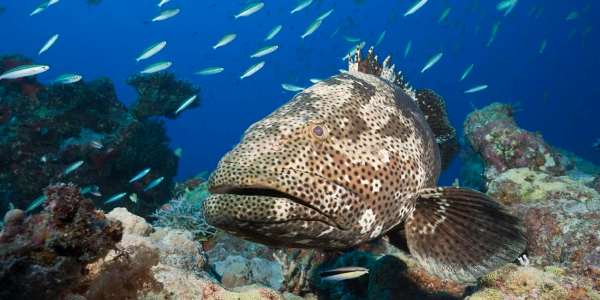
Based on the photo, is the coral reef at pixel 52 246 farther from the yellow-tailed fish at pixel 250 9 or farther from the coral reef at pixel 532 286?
the yellow-tailed fish at pixel 250 9

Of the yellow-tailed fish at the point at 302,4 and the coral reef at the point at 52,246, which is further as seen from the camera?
the yellow-tailed fish at the point at 302,4

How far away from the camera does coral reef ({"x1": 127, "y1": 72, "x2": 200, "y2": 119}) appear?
14.2m

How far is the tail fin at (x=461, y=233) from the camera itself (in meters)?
3.26

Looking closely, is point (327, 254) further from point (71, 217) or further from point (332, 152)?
point (71, 217)

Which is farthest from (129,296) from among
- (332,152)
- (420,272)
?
(420,272)

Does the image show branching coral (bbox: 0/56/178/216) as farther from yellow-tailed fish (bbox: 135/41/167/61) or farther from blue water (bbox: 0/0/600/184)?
blue water (bbox: 0/0/600/184)

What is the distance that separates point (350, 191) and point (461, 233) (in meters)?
1.21

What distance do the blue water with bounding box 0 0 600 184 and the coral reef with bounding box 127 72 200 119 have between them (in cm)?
10538

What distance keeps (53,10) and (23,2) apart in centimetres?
895

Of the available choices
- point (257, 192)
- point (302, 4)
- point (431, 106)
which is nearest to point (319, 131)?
point (257, 192)

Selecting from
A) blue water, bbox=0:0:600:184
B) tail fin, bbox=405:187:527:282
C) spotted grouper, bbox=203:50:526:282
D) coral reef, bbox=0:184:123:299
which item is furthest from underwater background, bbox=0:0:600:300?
blue water, bbox=0:0:600:184

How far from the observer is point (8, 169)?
36.8 ft

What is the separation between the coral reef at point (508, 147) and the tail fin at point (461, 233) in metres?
6.52

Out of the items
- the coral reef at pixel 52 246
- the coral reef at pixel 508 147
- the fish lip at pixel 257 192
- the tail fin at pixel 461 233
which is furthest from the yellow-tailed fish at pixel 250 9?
the coral reef at pixel 52 246
